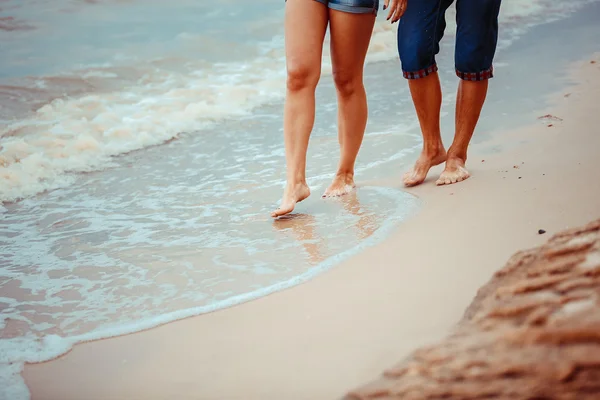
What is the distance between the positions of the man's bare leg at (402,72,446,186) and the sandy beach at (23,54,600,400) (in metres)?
0.52

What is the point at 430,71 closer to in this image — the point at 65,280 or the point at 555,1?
the point at 65,280

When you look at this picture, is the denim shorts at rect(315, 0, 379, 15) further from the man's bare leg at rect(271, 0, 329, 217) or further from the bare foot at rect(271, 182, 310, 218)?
the bare foot at rect(271, 182, 310, 218)

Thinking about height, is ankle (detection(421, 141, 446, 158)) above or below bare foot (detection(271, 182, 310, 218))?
above

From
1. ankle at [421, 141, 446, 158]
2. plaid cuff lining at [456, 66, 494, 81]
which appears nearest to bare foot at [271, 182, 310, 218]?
ankle at [421, 141, 446, 158]

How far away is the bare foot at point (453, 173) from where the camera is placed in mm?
3457

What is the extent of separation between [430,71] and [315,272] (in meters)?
1.43

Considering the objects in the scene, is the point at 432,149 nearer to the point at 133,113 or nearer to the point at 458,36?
the point at 458,36

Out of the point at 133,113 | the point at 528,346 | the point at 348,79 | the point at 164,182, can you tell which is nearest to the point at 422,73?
the point at 348,79

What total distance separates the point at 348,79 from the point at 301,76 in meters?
0.35

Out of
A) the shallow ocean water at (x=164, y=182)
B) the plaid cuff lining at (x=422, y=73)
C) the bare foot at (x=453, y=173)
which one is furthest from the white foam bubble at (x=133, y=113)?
the bare foot at (x=453, y=173)

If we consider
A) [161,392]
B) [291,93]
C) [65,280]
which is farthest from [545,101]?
[161,392]

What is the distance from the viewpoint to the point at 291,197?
10.9 ft

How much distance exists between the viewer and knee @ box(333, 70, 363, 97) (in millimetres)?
3557

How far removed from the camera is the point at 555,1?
12109 mm
